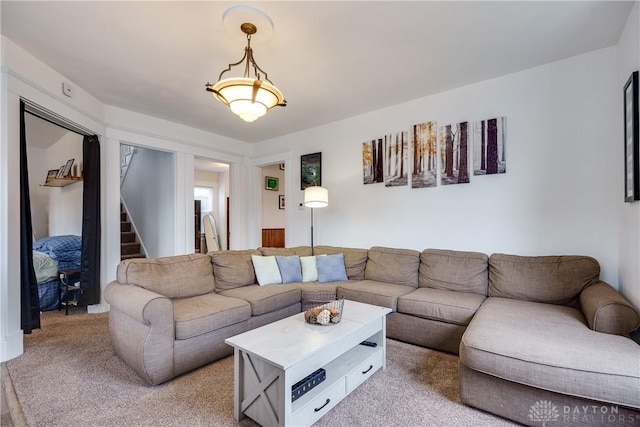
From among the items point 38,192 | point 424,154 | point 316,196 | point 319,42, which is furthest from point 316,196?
point 38,192

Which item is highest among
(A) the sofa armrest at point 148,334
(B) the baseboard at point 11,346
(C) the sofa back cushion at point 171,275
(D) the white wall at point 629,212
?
(D) the white wall at point 629,212

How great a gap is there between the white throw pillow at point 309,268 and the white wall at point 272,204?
326 centimetres

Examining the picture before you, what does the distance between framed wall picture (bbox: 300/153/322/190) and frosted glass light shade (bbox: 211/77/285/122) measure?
7.48 feet

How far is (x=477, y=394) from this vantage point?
1.71 meters

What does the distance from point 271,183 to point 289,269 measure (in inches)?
146

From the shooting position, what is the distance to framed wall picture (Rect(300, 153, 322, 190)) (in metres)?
4.43

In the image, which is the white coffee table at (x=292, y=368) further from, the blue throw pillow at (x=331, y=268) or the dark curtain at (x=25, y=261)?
the dark curtain at (x=25, y=261)

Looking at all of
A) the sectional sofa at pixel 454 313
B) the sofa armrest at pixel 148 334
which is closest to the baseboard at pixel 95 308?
the sectional sofa at pixel 454 313

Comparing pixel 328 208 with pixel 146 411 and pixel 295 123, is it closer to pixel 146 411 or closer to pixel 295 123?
pixel 295 123

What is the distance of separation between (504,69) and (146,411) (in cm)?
392

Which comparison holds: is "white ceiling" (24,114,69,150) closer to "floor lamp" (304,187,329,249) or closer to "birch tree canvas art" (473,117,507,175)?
"floor lamp" (304,187,329,249)

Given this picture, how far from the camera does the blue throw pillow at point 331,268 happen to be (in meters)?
3.43

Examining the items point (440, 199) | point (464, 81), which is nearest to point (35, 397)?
point (440, 199)

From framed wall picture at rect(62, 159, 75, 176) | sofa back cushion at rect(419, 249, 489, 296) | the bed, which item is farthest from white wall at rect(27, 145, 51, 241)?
sofa back cushion at rect(419, 249, 489, 296)
